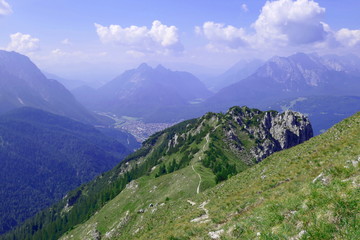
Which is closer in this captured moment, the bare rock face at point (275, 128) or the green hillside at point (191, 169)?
the green hillside at point (191, 169)

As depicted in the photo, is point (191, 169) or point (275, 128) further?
point (275, 128)

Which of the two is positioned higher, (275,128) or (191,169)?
(191,169)

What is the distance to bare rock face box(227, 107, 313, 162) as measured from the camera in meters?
144

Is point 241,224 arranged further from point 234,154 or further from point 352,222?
point 234,154

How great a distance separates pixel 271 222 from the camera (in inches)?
624

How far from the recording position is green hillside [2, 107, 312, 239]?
72.6 m

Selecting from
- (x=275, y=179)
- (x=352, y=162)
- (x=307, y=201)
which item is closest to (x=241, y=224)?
(x=307, y=201)

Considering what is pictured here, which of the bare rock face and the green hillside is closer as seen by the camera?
the green hillside

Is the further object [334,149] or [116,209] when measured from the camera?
[116,209]

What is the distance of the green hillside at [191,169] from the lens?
72625 mm

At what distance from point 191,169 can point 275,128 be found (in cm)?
8560

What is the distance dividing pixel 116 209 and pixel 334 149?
250ft

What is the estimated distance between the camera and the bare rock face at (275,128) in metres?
144

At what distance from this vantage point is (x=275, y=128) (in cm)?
15288
